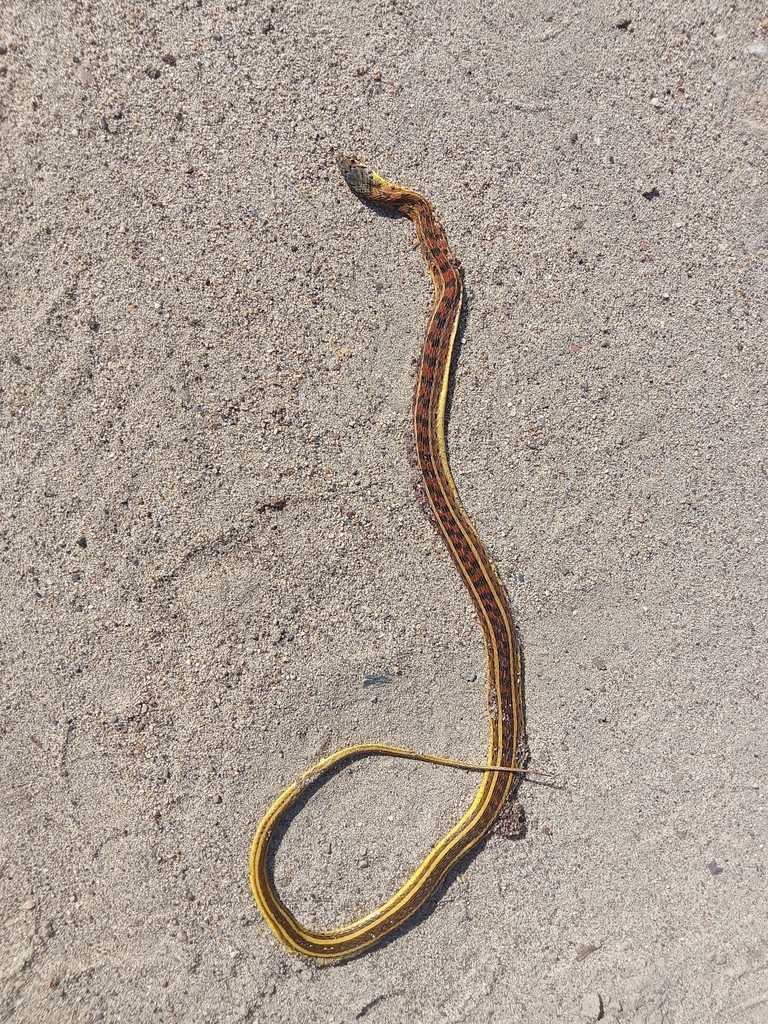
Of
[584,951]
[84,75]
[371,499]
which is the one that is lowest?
[584,951]

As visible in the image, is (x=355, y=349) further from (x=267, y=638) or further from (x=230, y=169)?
(x=267, y=638)

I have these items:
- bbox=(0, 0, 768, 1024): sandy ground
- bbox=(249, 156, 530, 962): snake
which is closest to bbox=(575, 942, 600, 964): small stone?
bbox=(0, 0, 768, 1024): sandy ground

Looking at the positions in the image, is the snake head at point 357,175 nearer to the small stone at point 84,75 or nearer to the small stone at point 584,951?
the small stone at point 84,75

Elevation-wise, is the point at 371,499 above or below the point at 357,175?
below

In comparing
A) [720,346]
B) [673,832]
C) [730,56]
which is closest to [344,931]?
[673,832]

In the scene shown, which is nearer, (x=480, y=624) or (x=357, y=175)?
(x=357, y=175)

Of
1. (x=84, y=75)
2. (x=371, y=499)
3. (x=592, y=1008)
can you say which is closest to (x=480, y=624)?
(x=371, y=499)

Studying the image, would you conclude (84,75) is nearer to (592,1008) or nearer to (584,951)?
(584,951)
